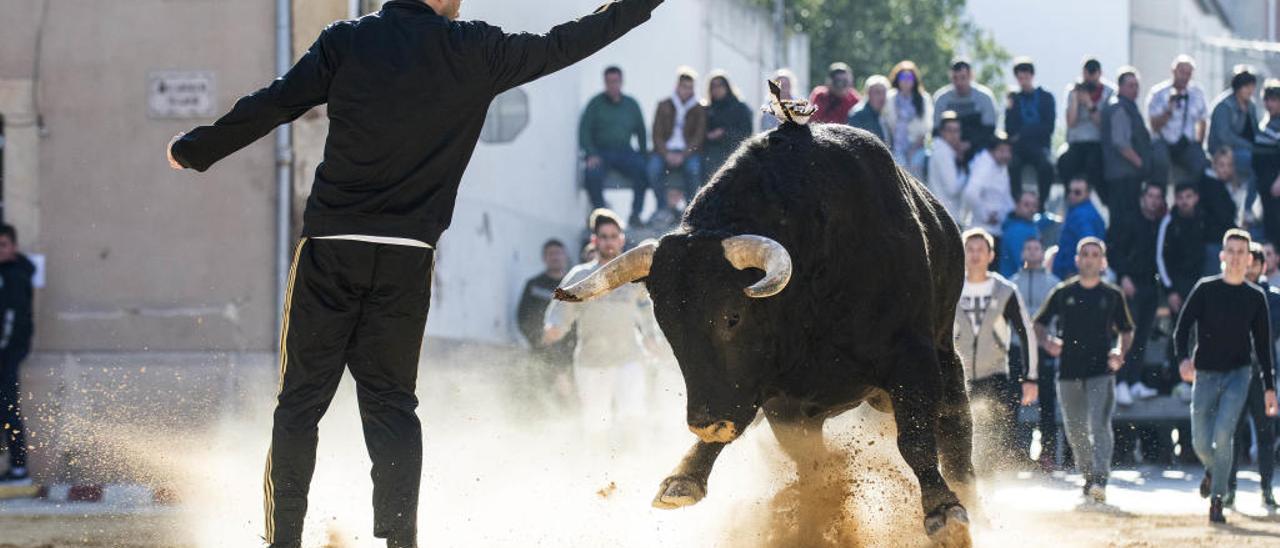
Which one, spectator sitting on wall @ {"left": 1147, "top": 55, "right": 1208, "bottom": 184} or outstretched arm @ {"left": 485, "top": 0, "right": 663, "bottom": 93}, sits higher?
spectator sitting on wall @ {"left": 1147, "top": 55, "right": 1208, "bottom": 184}

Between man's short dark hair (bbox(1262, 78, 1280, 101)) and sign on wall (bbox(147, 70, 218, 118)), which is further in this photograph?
man's short dark hair (bbox(1262, 78, 1280, 101))

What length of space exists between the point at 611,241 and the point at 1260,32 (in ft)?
130

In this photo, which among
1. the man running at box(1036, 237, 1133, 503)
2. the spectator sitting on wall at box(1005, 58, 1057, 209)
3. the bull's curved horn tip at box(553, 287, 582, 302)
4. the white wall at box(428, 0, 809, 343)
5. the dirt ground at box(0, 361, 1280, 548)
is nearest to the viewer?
the bull's curved horn tip at box(553, 287, 582, 302)

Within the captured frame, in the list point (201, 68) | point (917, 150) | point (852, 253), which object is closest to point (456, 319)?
point (201, 68)

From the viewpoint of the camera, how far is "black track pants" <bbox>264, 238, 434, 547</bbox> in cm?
621

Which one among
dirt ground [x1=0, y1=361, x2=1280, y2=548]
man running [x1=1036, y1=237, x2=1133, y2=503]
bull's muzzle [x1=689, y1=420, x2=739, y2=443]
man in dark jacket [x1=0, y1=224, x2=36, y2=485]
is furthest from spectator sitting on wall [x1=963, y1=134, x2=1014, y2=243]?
bull's muzzle [x1=689, y1=420, x2=739, y2=443]

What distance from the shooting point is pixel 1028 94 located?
16.8 meters

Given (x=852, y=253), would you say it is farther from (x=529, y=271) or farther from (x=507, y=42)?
(x=529, y=271)

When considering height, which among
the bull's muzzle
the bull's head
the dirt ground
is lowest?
the dirt ground

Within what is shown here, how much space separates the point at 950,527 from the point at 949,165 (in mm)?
9416

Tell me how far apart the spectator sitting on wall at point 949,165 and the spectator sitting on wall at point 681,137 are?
202 cm

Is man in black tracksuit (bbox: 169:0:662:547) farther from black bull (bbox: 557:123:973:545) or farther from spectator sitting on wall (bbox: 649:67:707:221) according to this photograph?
spectator sitting on wall (bbox: 649:67:707:221)

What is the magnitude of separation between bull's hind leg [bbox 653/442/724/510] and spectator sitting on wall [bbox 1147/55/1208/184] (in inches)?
372

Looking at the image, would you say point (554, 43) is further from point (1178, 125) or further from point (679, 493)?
point (1178, 125)
